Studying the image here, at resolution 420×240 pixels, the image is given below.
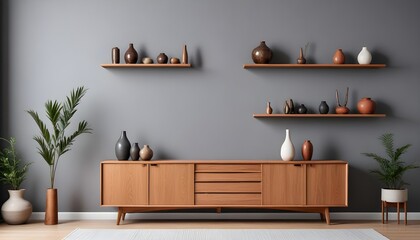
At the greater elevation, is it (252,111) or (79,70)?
(79,70)

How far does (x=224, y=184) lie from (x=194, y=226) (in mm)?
530

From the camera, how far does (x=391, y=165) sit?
19.4ft

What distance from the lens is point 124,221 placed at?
6070 mm

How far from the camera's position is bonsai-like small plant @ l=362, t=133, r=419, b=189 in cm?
589

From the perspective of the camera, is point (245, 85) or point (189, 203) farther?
point (245, 85)

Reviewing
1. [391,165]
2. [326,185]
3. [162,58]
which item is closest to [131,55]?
[162,58]

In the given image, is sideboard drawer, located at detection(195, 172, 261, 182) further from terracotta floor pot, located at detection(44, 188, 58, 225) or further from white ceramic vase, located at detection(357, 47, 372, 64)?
white ceramic vase, located at detection(357, 47, 372, 64)

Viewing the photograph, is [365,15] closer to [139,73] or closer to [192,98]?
[192,98]

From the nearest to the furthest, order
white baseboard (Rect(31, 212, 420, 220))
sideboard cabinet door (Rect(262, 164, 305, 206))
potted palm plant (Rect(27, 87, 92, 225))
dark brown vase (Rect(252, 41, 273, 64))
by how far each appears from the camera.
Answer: sideboard cabinet door (Rect(262, 164, 305, 206)) < potted palm plant (Rect(27, 87, 92, 225)) < dark brown vase (Rect(252, 41, 273, 64)) < white baseboard (Rect(31, 212, 420, 220))

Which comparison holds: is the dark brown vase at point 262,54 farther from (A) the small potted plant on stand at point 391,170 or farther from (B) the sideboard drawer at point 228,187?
(A) the small potted plant on stand at point 391,170

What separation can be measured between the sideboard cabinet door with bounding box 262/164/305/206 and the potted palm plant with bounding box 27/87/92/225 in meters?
2.02

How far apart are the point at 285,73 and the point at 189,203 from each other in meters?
1.78

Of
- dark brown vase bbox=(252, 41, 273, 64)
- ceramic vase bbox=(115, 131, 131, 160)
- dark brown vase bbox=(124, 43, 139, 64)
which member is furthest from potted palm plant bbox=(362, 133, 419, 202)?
dark brown vase bbox=(124, 43, 139, 64)

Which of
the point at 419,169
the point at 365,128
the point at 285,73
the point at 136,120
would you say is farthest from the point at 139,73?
the point at 419,169
